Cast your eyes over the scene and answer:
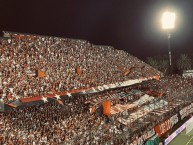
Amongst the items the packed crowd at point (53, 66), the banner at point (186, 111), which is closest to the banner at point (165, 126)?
the banner at point (186, 111)

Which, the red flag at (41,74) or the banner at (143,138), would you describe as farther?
the red flag at (41,74)

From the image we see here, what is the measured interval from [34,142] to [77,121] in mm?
5276

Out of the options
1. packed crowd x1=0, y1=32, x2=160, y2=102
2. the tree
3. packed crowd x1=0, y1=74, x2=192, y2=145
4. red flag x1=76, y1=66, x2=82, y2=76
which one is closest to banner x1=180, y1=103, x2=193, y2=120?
packed crowd x1=0, y1=74, x2=192, y2=145

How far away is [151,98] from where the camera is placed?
34.8 m

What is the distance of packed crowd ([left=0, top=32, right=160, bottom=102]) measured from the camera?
21.9m

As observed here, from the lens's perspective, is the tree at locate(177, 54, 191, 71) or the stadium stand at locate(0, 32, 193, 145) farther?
the tree at locate(177, 54, 191, 71)

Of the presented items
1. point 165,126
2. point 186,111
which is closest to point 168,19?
point 186,111

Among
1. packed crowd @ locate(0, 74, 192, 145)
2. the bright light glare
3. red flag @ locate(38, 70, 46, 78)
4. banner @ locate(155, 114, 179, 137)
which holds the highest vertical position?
the bright light glare

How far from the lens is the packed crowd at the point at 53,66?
71.8 ft

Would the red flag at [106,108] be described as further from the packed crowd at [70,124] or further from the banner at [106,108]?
the packed crowd at [70,124]

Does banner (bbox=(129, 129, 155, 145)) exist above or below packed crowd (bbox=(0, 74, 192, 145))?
below

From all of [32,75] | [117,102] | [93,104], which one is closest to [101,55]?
[117,102]

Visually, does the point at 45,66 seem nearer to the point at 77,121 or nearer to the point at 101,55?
the point at 77,121

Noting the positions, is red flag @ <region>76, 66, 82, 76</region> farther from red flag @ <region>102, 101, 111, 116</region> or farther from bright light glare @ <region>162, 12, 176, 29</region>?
bright light glare @ <region>162, 12, 176, 29</region>
